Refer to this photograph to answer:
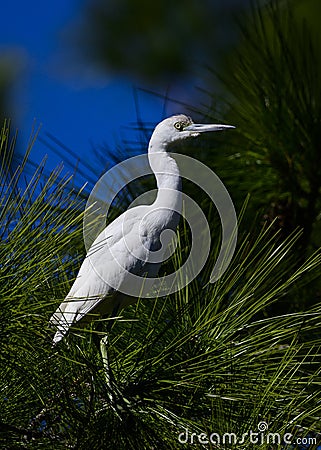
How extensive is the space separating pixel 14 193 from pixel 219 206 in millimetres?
458

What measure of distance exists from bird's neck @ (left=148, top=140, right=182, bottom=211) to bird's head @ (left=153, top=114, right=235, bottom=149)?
13 millimetres

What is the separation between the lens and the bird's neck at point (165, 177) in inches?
41.7

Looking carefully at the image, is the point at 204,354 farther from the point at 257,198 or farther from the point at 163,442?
the point at 257,198

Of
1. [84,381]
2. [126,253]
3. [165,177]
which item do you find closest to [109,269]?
[126,253]

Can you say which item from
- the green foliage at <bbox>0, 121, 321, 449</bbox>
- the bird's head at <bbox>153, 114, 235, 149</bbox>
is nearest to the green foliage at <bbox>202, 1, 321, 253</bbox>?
the bird's head at <bbox>153, 114, 235, 149</bbox>

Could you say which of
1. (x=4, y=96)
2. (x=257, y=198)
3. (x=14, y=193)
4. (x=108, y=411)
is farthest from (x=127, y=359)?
(x=4, y=96)

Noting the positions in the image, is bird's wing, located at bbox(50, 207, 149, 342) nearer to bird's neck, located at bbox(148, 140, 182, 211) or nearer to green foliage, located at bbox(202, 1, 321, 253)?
bird's neck, located at bbox(148, 140, 182, 211)

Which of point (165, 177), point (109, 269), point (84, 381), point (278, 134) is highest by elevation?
point (278, 134)

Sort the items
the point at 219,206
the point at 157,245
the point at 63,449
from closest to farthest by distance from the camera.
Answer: the point at 63,449 → the point at 157,245 → the point at 219,206

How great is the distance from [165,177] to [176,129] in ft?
0.26

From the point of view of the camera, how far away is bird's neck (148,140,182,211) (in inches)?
41.7

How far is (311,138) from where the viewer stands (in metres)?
1.16

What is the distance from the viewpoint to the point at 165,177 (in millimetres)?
1092

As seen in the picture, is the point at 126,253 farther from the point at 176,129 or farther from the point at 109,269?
the point at 176,129
